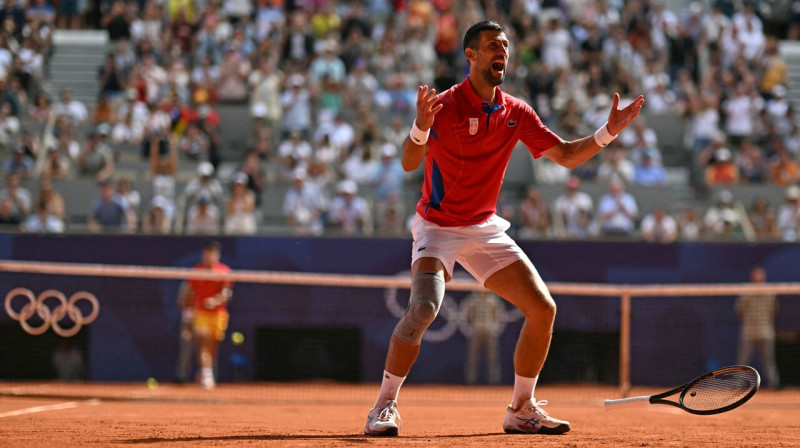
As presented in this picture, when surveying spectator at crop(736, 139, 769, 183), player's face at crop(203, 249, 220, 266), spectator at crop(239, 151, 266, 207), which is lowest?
player's face at crop(203, 249, 220, 266)

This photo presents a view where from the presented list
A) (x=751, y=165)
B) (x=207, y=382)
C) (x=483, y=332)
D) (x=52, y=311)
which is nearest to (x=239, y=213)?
(x=207, y=382)

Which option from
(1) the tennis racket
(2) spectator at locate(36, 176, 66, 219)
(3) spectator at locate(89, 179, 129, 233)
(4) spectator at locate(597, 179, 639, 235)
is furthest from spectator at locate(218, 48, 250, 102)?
(1) the tennis racket

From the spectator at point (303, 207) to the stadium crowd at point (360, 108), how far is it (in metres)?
0.03

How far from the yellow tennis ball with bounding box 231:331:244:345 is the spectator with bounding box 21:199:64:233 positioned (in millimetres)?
3270

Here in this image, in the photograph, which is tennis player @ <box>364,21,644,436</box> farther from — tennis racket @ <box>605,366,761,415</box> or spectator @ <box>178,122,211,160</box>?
spectator @ <box>178,122,211,160</box>

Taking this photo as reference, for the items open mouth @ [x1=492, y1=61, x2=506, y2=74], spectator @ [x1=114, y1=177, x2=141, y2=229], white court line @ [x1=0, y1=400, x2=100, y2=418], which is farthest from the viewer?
spectator @ [x1=114, y1=177, x2=141, y2=229]

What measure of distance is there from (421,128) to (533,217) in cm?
1037

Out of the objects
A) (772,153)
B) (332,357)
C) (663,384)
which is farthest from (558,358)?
(772,153)

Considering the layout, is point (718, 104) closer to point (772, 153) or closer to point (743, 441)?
point (772, 153)

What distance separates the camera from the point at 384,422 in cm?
755

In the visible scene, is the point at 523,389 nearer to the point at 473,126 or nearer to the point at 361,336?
the point at 473,126

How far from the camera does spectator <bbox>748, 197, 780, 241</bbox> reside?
17.9m

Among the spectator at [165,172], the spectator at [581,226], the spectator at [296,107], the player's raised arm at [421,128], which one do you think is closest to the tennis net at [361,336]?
the spectator at [581,226]

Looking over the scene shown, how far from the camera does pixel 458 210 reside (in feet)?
25.5
